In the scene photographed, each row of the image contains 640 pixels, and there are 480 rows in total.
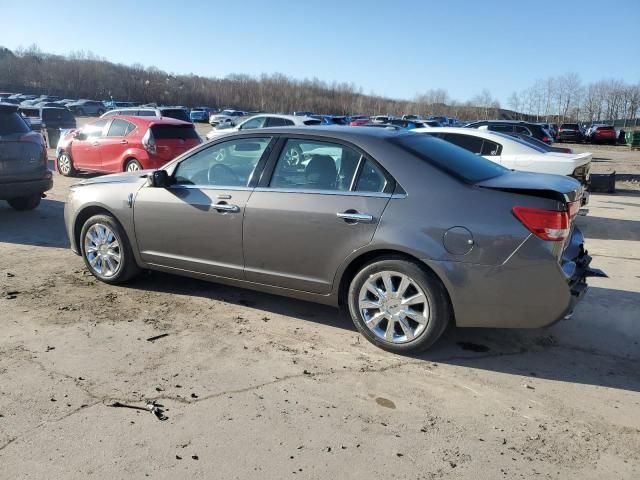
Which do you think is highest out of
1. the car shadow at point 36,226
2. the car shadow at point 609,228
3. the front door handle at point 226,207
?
the front door handle at point 226,207

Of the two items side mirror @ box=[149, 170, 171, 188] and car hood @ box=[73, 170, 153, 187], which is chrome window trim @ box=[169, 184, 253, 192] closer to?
side mirror @ box=[149, 170, 171, 188]

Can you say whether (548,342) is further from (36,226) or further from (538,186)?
(36,226)

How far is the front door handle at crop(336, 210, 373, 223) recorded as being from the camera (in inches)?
153

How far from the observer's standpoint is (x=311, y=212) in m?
4.09

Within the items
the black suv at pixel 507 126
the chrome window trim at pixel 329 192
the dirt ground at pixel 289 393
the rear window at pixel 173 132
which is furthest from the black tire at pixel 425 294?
the black suv at pixel 507 126

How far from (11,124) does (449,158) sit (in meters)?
7.16

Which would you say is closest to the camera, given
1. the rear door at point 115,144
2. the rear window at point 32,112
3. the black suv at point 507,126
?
the rear door at point 115,144

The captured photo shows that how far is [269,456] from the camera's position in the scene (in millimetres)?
2746

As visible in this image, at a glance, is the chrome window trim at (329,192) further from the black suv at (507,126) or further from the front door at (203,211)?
the black suv at (507,126)

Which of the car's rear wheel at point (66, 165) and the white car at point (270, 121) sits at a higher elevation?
the white car at point (270, 121)

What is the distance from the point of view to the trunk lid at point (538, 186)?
3576mm

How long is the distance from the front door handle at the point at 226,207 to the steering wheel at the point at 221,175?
224 mm

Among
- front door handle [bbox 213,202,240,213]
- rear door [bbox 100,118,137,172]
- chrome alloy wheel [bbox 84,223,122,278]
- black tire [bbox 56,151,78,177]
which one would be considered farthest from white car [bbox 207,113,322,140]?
front door handle [bbox 213,202,240,213]

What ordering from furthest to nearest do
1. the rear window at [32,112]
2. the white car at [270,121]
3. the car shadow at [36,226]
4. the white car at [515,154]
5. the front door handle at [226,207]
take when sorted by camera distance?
the rear window at [32,112] < the white car at [270,121] < the white car at [515,154] < the car shadow at [36,226] < the front door handle at [226,207]
